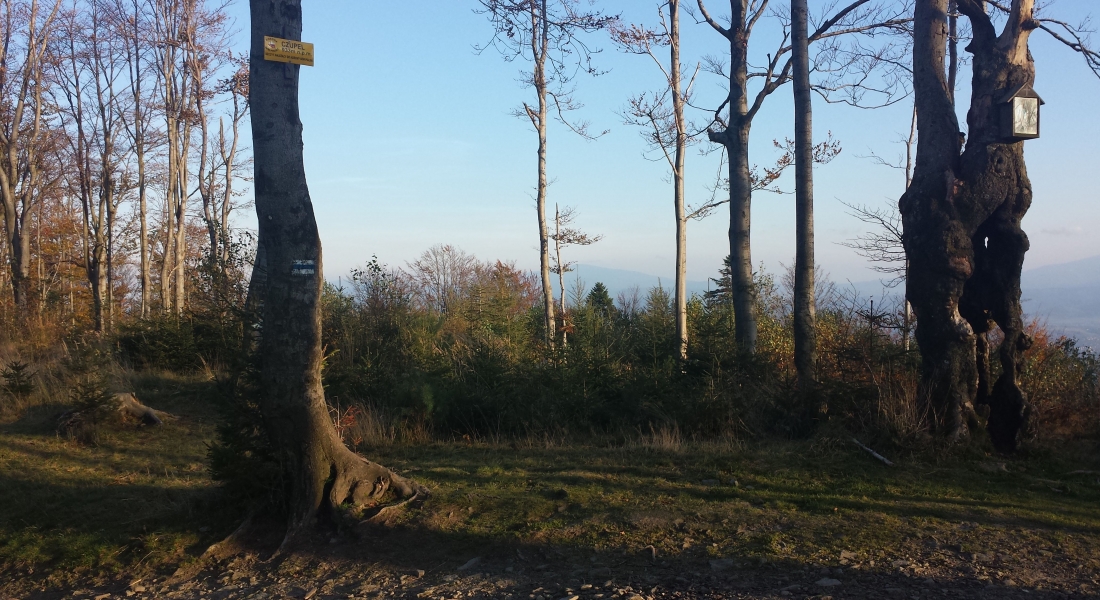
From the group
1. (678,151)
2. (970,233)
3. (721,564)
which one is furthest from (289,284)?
(678,151)

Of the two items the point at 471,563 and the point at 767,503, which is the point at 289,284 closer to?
the point at 471,563

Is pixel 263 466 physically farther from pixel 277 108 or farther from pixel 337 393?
pixel 337 393

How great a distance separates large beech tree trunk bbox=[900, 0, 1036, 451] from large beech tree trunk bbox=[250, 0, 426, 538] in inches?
232

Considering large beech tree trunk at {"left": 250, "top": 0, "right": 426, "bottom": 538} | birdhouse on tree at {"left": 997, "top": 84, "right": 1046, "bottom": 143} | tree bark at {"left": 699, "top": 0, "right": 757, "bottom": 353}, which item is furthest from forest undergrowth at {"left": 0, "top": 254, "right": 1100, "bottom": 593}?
birdhouse on tree at {"left": 997, "top": 84, "right": 1046, "bottom": 143}

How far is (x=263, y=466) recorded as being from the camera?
5.75 meters

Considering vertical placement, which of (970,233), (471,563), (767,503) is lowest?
(471,563)

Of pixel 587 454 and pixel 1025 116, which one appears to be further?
pixel 587 454

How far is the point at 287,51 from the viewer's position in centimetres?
562

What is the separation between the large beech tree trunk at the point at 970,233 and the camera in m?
7.69

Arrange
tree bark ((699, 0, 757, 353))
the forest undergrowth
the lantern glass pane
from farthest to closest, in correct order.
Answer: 1. tree bark ((699, 0, 757, 353))
2. the lantern glass pane
3. the forest undergrowth

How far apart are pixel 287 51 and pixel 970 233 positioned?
6.78 metres

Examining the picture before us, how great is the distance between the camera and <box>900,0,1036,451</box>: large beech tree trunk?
7.69 m

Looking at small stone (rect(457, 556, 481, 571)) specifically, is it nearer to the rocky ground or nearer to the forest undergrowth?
the rocky ground

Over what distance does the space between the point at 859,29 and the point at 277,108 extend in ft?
38.3
